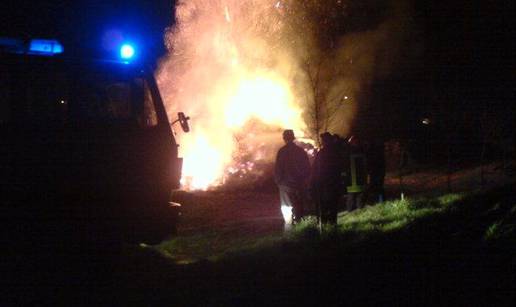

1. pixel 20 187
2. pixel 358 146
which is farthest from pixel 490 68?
pixel 20 187

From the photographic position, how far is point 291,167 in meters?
9.71

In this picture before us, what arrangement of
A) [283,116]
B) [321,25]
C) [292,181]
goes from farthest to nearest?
[283,116] → [321,25] → [292,181]

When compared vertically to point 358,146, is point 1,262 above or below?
below

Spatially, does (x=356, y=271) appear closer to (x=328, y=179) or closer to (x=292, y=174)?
(x=328, y=179)

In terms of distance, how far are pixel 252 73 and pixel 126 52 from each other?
56.4 ft

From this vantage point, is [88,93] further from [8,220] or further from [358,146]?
[358,146]

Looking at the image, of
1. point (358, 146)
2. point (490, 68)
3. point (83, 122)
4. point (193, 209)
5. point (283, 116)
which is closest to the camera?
point (83, 122)

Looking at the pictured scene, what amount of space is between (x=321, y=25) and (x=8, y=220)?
17545 millimetres

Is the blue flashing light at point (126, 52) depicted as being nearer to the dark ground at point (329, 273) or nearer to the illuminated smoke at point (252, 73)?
the dark ground at point (329, 273)

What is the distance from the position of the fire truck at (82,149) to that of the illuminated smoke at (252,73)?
1373 cm

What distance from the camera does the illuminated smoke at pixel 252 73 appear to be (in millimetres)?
21844

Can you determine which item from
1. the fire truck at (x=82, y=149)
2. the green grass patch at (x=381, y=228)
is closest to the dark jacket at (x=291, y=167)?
the green grass patch at (x=381, y=228)

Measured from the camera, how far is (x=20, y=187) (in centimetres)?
634

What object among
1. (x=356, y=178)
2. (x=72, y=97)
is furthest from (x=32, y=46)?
(x=356, y=178)
